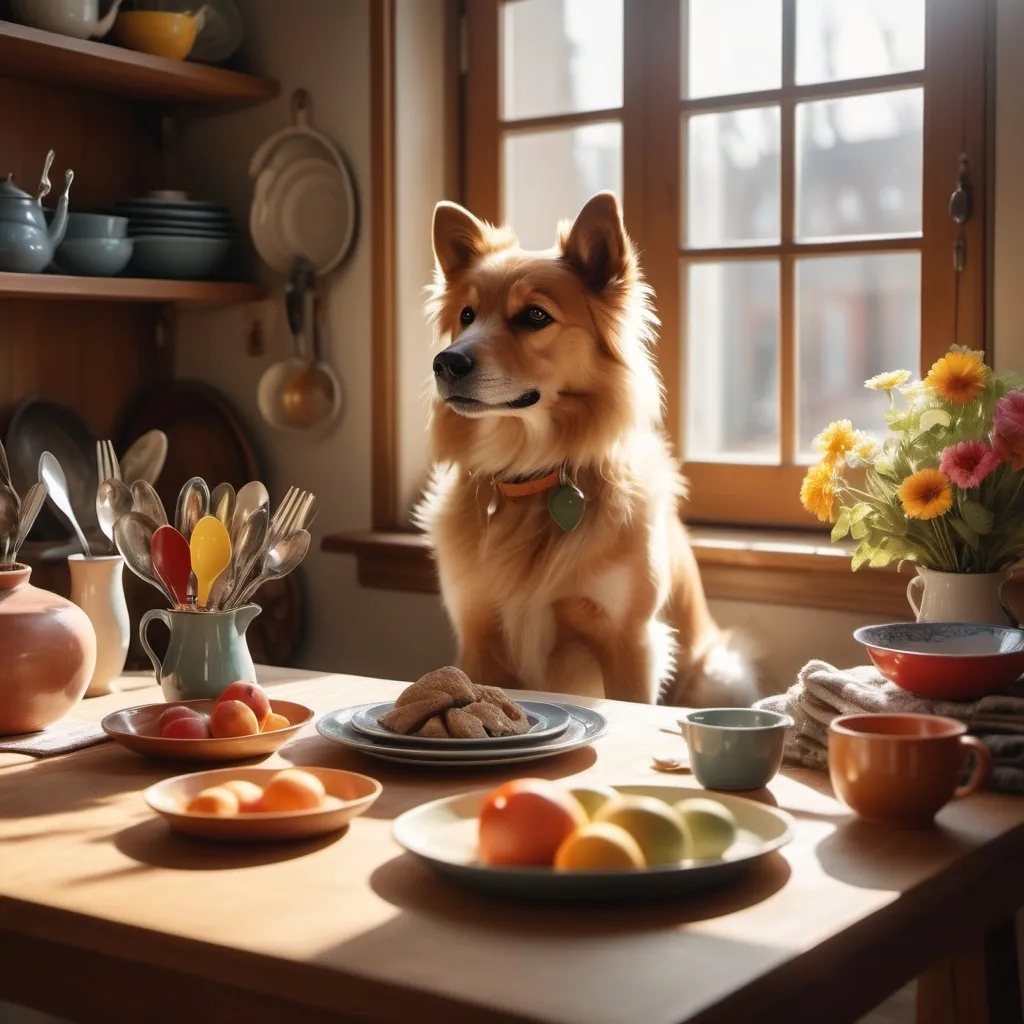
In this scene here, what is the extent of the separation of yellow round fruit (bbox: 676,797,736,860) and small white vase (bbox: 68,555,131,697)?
939 mm

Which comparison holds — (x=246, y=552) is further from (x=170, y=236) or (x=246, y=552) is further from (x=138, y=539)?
(x=170, y=236)

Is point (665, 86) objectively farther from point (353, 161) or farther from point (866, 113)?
point (353, 161)

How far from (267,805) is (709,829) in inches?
13.6

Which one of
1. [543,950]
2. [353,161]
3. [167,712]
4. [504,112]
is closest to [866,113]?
[504,112]

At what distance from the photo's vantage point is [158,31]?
9.06 feet

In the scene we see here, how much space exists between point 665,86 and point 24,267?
1.28m

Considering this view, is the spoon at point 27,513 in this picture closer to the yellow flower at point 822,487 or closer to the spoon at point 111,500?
the spoon at point 111,500

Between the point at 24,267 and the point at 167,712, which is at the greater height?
the point at 24,267

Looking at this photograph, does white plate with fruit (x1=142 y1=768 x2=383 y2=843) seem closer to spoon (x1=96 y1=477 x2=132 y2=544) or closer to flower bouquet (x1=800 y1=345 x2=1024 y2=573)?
spoon (x1=96 y1=477 x2=132 y2=544)

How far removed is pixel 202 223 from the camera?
2904 millimetres

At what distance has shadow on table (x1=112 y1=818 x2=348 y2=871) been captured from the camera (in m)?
1.02

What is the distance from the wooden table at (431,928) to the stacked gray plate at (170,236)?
186 centimetres

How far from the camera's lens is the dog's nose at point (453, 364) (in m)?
2.07

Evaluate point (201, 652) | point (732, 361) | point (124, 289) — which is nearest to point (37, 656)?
point (201, 652)
